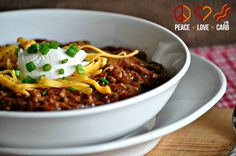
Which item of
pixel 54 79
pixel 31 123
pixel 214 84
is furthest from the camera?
pixel 214 84

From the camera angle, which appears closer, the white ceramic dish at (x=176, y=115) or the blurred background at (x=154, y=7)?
the white ceramic dish at (x=176, y=115)

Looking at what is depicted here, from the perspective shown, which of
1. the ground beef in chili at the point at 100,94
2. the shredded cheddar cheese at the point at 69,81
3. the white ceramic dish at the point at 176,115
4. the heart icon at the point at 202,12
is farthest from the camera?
the heart icon at the point at 202,12

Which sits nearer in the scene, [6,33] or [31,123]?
[31,123]

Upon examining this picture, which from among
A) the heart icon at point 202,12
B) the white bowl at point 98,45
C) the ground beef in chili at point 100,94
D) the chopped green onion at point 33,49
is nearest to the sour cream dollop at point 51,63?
the chopped green onion at point 33,49

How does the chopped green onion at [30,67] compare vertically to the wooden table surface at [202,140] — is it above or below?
above

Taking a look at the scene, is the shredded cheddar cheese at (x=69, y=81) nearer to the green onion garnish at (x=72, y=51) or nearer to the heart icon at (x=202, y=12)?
the green onion garnish at (x=72, y=51)

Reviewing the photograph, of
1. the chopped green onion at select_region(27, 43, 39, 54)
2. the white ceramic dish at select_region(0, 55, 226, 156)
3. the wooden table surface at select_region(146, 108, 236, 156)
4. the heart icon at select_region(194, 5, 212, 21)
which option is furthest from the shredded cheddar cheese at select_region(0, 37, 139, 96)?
the heart icon at select_region(194, 5, 212, 21)

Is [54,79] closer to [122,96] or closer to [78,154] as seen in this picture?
[122,96]

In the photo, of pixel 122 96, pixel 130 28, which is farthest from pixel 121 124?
pixel 130 28
